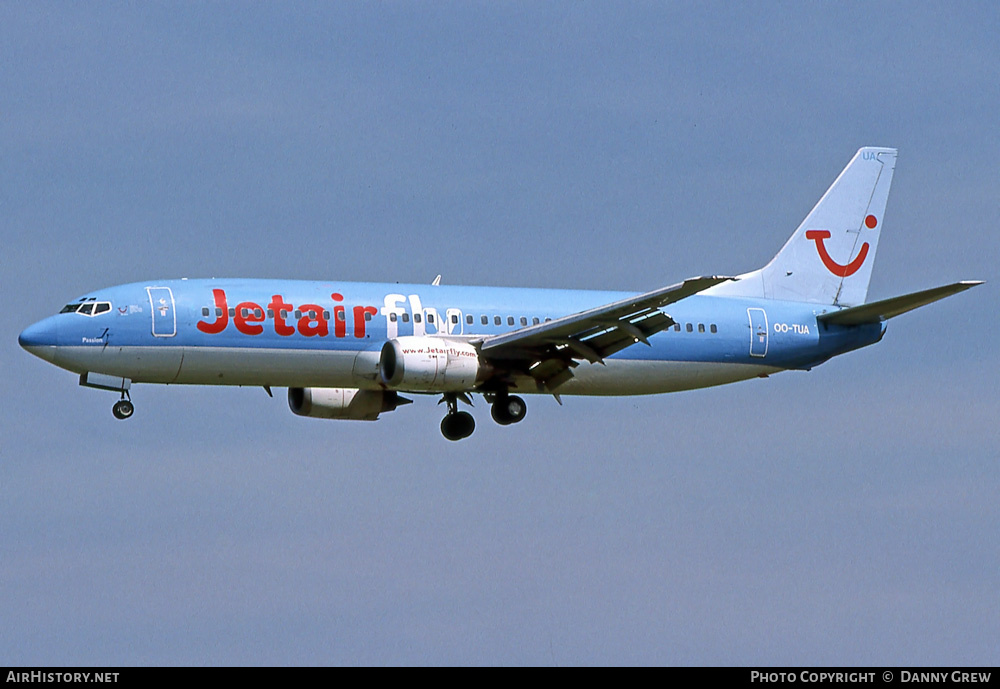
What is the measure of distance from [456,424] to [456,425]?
31 mm

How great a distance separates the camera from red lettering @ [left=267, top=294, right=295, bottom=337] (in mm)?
51562

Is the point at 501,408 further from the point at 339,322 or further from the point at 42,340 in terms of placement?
the point at 42,340

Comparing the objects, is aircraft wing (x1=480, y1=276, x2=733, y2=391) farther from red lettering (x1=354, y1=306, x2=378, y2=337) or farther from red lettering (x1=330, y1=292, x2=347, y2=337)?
red lettering (x1=330, y1=292, x2=347, y2=337)

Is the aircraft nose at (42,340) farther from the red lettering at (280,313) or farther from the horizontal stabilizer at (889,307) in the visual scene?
the horizontal stabilizer at (889,307)

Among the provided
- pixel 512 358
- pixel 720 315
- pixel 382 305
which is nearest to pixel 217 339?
pixel 382 305

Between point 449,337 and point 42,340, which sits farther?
point 449,337

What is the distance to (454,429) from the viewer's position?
186 ft

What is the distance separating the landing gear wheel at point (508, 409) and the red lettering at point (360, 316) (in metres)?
4.95

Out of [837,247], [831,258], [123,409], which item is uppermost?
[837,247]

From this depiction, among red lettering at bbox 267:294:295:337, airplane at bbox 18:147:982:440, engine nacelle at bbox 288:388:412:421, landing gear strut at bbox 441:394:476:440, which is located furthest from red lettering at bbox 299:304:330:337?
landing gear strut at bbox 441:394:476:440

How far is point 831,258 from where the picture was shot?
6178 cm

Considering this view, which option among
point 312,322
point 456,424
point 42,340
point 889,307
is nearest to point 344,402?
point 456,424
